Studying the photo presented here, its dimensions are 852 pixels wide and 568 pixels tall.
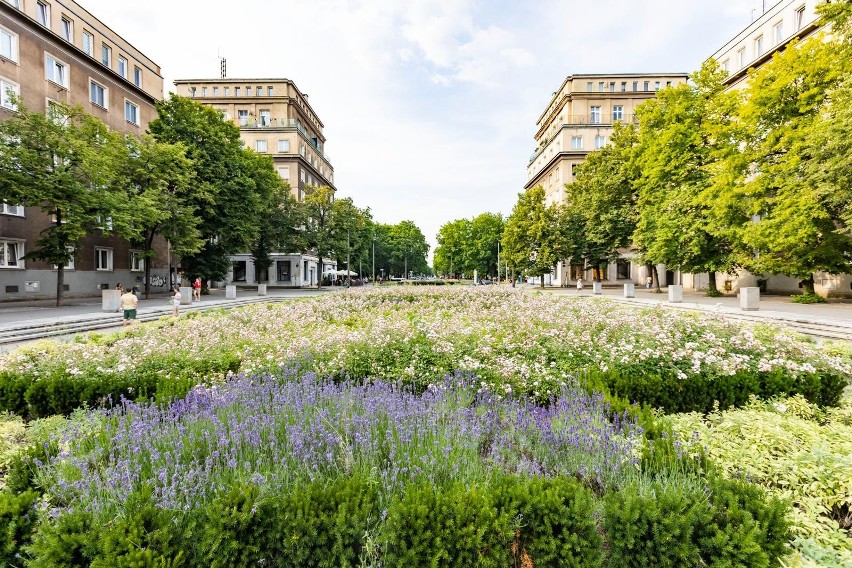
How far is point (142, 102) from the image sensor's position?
34875mm

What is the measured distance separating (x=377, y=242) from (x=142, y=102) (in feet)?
198

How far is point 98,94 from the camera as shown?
30.4 meters

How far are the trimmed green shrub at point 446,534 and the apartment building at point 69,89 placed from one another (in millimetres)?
27758

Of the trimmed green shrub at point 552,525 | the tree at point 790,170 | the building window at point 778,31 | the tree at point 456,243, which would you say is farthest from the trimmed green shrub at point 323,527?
the tree at point 456,243

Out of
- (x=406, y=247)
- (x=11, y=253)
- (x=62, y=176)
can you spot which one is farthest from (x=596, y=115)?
(x=11, y=253)

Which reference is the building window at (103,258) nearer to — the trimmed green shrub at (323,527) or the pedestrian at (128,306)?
the pedestrian at (128,306)

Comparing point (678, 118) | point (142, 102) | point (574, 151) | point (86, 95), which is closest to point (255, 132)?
point (142, 102)

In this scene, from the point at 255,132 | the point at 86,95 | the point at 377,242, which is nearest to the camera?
the point at 86,95

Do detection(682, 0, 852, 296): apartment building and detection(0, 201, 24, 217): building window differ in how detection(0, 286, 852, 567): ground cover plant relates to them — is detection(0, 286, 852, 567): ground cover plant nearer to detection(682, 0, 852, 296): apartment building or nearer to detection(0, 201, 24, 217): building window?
detection(0, 201, 24, 217): building window

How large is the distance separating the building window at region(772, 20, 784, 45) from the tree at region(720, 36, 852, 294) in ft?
34.8

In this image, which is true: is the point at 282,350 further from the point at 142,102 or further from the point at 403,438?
the point at 142,102

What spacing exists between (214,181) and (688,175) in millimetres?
36883

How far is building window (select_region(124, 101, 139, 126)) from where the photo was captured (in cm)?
3309

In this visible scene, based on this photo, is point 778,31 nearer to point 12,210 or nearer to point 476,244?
point 476,244
